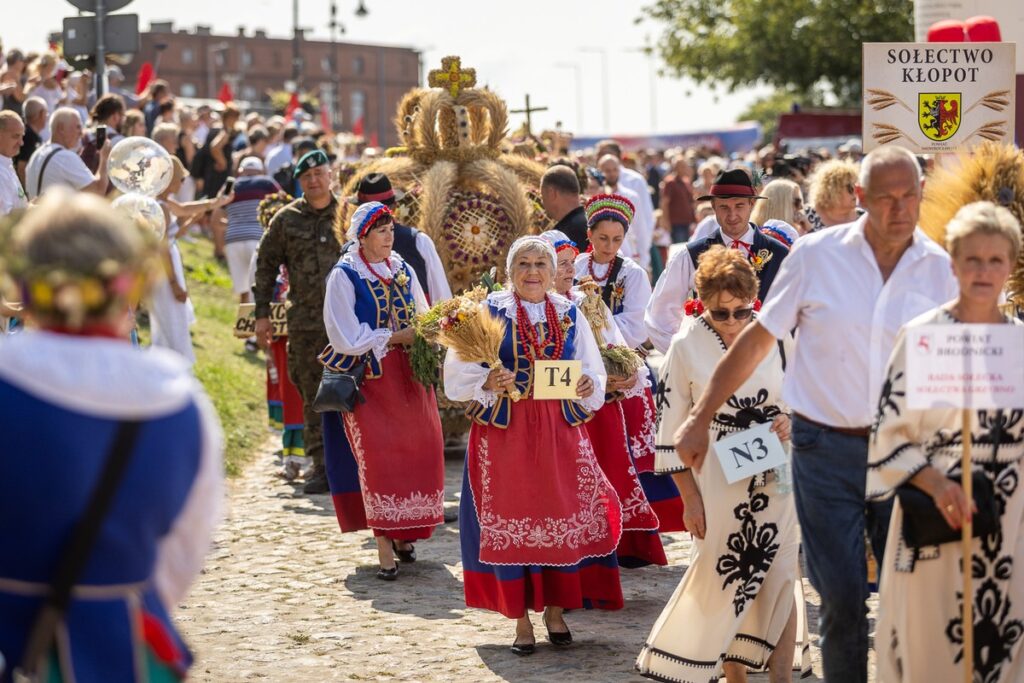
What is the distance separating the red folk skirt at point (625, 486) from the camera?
29.1 ft

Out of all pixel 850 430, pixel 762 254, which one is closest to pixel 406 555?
pixel 762 254

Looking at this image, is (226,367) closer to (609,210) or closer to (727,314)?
(609,210)

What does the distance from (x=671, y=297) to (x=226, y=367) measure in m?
9.15

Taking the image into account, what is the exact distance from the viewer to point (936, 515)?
16.5 feet

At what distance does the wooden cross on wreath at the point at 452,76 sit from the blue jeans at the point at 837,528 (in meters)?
7.21

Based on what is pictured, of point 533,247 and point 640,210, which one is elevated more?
point 640,210

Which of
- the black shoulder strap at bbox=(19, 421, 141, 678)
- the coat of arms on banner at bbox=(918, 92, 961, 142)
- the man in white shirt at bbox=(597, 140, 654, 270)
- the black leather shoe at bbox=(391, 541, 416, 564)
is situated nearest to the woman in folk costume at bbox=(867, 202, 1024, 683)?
the black shoulder strap at bbox=(19, 421, 141, 678)

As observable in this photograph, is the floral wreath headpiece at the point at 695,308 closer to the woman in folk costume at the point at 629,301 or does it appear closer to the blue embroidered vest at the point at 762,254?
the blue embroidered vest at the point at 762,254

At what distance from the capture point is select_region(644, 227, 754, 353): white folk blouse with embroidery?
26.9ft

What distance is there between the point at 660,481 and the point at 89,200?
6.16 meters

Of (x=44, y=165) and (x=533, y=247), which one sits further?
(x=44, y=165)

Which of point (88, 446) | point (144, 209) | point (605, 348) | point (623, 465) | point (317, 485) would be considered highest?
point (144, 209)

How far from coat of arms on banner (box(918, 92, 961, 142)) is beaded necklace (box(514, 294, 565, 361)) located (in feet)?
11.0

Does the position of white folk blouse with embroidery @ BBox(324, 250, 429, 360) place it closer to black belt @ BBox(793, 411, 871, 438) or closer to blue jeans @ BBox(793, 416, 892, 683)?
blue jeans @ BBox(793, 416, 892, 683)
